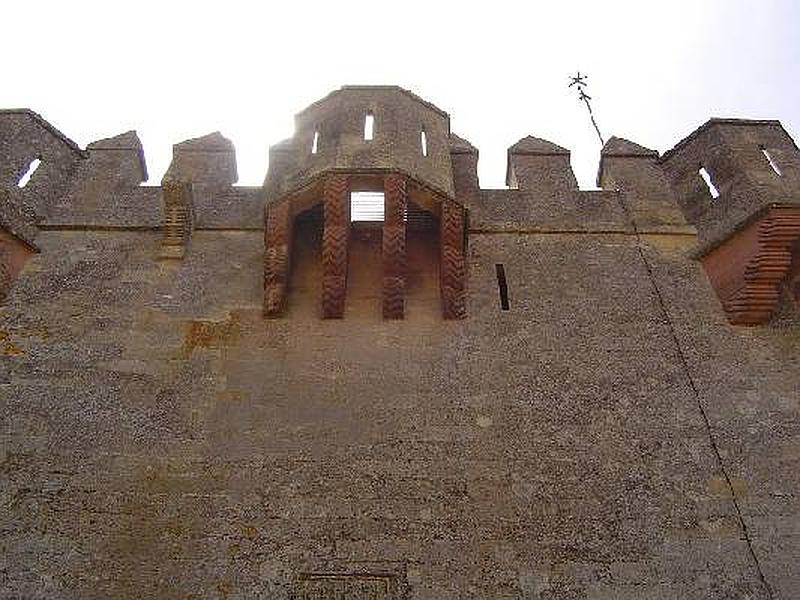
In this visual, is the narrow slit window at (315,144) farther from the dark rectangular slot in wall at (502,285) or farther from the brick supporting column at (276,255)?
the dark rectangular slot in wall at (502,285)

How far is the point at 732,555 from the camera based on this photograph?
20.9 feet

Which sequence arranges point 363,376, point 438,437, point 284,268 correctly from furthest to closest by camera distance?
point 284,268, point 363,376, point 438,437

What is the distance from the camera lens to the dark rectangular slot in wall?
8701mm

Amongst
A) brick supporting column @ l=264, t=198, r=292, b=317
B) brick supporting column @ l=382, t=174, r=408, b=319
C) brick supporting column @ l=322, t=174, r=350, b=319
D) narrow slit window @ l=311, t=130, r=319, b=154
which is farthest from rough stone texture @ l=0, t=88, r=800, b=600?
Result: narrow slit window @ l=311, t=130, r=319, b=154

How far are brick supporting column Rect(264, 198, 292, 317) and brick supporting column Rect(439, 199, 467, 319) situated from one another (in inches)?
71.2

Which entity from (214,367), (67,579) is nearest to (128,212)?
(214,367)

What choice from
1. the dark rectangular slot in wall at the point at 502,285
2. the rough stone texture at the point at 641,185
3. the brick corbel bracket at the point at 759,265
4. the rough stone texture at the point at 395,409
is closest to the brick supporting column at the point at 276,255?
the rough stone texture at the point at 395,409

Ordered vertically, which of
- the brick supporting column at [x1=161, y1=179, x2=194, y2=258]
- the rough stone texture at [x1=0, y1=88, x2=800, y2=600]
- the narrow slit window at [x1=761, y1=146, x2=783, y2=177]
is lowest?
the rough stone texture at [x1=0, y1=88, x2=800, y2=600]

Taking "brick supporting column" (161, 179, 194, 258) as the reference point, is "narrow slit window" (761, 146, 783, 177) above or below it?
above

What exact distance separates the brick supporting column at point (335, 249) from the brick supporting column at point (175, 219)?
6.40ft

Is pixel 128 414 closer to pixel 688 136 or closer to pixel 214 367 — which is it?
pixel 214 367

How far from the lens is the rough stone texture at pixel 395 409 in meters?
6.29

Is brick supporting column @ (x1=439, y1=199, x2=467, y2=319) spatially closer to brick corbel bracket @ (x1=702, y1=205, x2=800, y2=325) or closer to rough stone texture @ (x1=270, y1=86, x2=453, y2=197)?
rough stone texture @ (x1=270, y1=86, x2=453, y2=197)

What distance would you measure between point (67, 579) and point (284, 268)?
3.87 m
